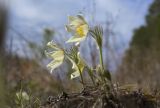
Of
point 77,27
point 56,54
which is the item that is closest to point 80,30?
point 77,27

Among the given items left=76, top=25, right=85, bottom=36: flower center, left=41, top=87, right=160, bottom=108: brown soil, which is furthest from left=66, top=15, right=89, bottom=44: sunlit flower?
left=41, top=87, right=160, bottom=108: brown soil

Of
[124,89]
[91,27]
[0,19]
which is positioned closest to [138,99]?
[124,89]

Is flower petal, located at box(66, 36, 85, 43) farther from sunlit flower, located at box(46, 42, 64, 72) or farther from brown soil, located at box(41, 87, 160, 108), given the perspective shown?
brown soil, located at box(41, 87, 160, 108)

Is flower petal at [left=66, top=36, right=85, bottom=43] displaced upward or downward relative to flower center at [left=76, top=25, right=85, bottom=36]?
downward

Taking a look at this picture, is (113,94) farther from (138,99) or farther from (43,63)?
(43,63)

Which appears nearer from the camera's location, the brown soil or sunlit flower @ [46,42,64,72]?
the brown soil

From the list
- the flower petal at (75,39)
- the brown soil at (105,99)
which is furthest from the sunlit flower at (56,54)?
the brown soil at (105,99)

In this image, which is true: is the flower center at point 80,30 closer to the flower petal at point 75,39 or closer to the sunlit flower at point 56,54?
the flower petal at point 75,39

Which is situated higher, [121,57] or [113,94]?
[121,57]
